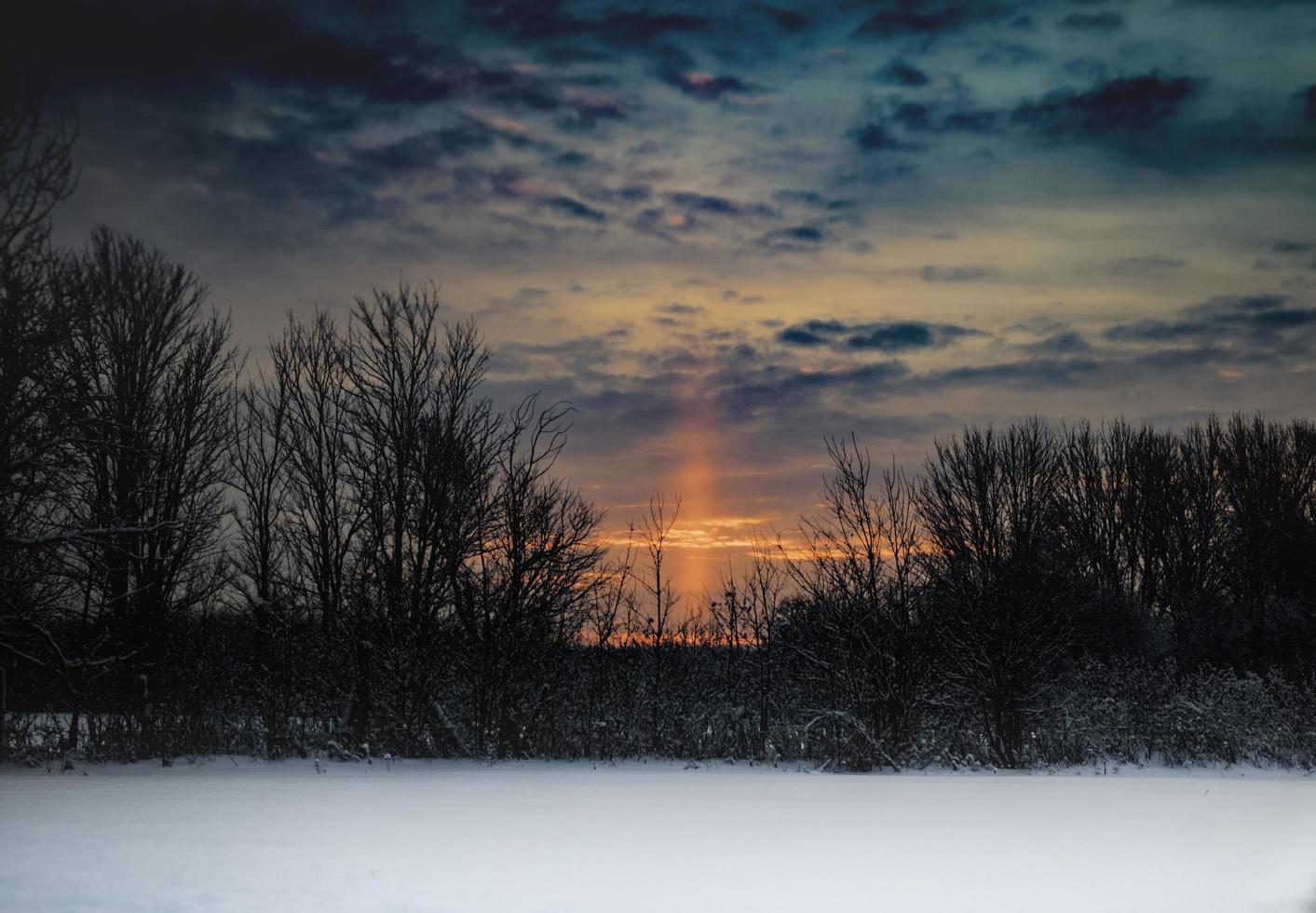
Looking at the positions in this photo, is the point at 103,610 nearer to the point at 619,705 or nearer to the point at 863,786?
the point at 619,705

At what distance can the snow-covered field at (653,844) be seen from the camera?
25.8ft

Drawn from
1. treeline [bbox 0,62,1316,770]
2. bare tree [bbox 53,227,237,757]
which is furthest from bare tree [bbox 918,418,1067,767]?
bare tree [bbox 53,227,237,757]

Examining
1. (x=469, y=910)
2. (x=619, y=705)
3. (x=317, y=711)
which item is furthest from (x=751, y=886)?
(x=317, y=711)

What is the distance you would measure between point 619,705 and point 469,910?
13148 mm

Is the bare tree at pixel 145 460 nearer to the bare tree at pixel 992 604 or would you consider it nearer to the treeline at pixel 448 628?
the treeline at pixel 448 628

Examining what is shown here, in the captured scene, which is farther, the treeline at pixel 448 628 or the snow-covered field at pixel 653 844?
the treeline at pixel 448 628

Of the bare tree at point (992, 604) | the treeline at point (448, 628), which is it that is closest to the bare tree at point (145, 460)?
the treeline at point (448, 628)

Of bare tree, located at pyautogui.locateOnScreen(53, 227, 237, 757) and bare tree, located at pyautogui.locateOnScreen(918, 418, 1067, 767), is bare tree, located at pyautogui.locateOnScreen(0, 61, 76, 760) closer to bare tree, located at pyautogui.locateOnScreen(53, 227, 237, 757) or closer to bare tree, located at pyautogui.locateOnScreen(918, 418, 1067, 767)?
bare tree, located at pyautogui.locateOnScreen(53, 227, 237, 757)

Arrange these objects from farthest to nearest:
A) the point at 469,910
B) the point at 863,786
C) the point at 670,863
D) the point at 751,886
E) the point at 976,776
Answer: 1. the point at 976,776
2. the point at 863,786
3. the point at 670,863
4. the point at 751,886
5. the point at 469,910

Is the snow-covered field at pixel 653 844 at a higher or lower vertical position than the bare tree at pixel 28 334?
lower

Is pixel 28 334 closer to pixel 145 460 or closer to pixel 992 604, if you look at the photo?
pixel 145 460

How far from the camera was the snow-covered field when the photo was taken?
786cm

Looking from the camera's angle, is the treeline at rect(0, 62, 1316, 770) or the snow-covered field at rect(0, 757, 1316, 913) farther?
the treeline at rect(0, 62, 1316, 770)

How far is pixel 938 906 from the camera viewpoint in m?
7.55
